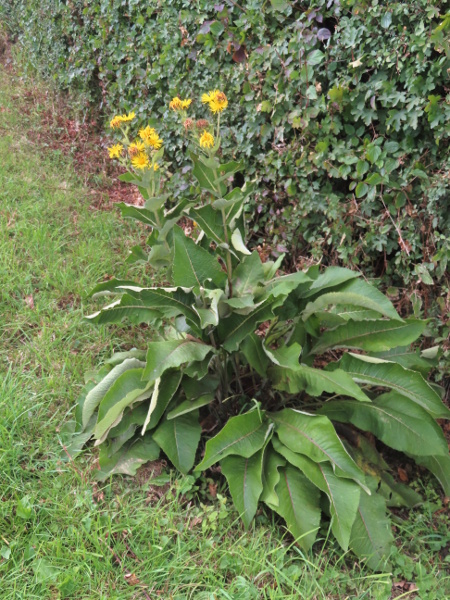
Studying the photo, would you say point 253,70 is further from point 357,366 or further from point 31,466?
point 31,466

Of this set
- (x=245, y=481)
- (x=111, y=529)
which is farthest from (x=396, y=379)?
(x=111, y=529)

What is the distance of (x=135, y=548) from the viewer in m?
2.15

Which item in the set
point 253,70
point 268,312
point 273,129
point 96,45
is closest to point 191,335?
point 268,312

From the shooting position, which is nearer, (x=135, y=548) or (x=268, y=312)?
(x=135, y=548)

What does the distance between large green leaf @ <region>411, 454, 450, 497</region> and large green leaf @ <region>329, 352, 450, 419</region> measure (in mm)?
218

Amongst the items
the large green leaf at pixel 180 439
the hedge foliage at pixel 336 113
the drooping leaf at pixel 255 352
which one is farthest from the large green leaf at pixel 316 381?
the hedge foliage at pixel 336 113

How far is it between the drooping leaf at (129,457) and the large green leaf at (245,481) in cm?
39

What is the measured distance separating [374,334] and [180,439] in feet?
3.22

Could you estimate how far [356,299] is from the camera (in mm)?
2363

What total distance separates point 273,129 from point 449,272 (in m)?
1.41

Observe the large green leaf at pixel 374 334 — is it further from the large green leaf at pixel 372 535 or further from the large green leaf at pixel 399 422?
the large green leaf at pixel 372 535

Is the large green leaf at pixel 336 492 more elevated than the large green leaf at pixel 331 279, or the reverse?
the large green leaf at pixel 331 279

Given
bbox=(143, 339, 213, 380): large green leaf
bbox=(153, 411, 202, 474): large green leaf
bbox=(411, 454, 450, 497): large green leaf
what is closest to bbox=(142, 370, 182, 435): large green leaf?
bbox=(153, 411, 202, 474): large green leaf

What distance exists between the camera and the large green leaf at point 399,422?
2273 mm
